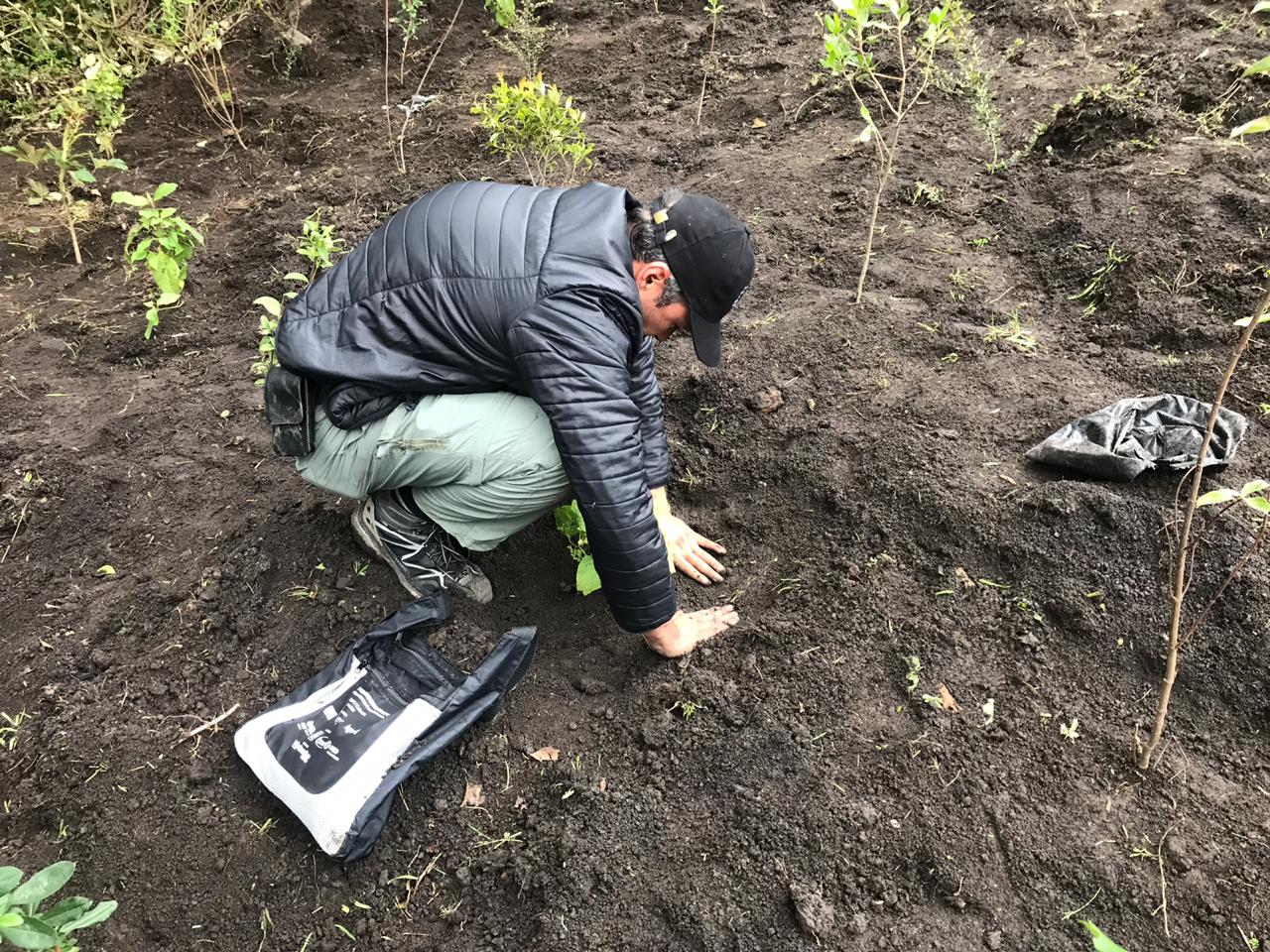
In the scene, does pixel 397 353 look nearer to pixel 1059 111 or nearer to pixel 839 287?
pixel 839 287

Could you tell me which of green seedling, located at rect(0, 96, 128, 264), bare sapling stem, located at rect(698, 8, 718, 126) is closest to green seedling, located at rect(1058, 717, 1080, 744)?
bare sapling stem, located at rect(698, 8, 718, 126)

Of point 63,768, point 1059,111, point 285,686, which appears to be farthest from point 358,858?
point 1059,111

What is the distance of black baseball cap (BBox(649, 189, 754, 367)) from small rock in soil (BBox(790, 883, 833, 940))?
1.31 metres

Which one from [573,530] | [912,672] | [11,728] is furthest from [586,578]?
[11,728]

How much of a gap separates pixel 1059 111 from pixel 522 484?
3.16 metres

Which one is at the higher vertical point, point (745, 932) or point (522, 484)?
point (522, 484)

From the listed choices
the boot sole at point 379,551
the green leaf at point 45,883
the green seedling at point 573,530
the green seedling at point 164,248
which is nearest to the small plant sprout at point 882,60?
the green seedling at point 573,530

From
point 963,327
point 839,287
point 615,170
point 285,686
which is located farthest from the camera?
point 615,170

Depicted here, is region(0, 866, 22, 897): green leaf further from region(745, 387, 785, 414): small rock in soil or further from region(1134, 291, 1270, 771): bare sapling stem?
region(745, 387, 785, 414): small rock in soil

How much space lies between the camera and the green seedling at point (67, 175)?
3.32 m

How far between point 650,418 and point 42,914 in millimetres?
1673

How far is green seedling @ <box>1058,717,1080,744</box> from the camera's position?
1746mm

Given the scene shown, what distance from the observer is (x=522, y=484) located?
2072 millimetres

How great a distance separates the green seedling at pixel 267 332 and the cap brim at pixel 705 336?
1074 millimetres
